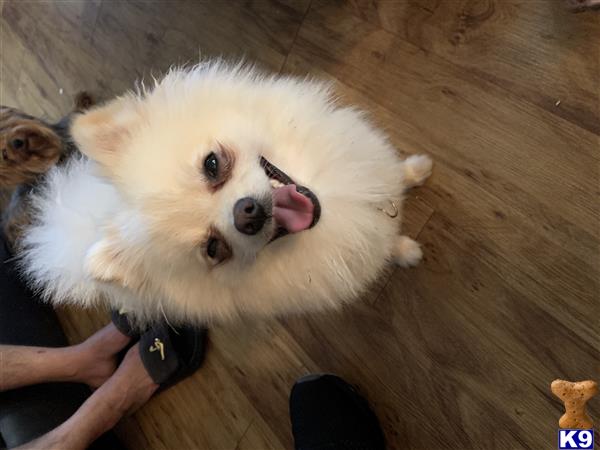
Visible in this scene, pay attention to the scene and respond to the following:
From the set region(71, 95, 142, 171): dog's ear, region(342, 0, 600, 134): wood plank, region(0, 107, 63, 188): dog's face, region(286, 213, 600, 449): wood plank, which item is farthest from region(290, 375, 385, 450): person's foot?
region(0, 107, 63, 188): dog's face

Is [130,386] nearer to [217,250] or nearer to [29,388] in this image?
[29,388]

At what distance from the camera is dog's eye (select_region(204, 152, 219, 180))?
1.11 meters

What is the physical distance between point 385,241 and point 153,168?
2.46 feet

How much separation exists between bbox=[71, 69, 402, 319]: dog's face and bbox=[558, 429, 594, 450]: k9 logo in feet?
2.75

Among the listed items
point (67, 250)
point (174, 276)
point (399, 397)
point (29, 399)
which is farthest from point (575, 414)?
point (29, 399)

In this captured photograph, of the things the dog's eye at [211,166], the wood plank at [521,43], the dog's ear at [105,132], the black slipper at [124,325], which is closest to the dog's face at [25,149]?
the black slipper at [124,325]

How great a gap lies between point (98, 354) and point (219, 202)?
4.61 ft

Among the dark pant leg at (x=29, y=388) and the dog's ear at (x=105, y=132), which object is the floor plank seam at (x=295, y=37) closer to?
the dog's ear at (x=105, y=132)

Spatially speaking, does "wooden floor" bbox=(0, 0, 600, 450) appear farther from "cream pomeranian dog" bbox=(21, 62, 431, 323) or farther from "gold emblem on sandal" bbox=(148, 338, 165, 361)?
"cream pomeranian dog" bbox=(21, 62, 431, 323)

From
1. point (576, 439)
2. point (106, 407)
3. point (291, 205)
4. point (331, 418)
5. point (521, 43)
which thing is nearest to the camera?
point (291, 205)

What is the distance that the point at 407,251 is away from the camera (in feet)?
5.38

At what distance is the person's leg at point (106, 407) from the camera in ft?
6.19

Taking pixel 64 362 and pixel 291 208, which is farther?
pixel 64 362

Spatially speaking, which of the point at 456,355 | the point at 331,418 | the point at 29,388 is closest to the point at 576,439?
the point at 456,355
